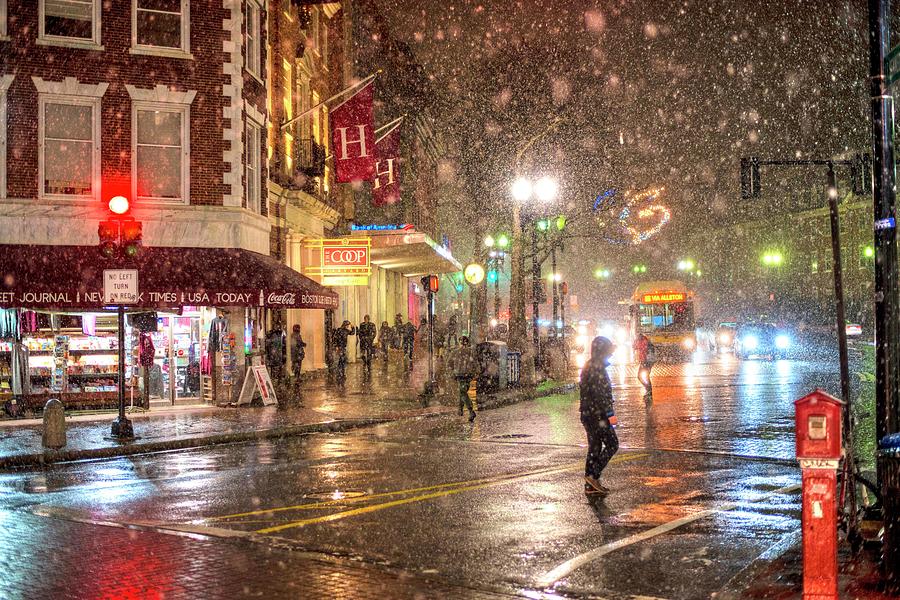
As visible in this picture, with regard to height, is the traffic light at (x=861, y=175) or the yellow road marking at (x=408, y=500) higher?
the traffic light at (x=861, y=175)

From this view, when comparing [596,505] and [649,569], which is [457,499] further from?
[649,569]

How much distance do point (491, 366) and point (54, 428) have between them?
1305 cm

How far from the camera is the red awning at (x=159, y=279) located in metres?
21.3

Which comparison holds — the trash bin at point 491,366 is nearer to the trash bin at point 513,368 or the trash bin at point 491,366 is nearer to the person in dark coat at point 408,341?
the trash bin at point 513,368

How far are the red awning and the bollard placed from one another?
15.3 ft

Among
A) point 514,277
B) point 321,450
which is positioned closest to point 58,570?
point 321,450

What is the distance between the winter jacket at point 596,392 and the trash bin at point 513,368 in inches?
692

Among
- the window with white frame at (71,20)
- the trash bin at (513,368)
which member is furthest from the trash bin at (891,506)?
the trash bin at (513,368)

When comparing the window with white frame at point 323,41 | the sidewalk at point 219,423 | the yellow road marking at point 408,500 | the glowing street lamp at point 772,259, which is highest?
the window with white frame at point 323,41

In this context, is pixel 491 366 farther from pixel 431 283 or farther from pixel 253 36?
pixel 253 36

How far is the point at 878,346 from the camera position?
8.24 m

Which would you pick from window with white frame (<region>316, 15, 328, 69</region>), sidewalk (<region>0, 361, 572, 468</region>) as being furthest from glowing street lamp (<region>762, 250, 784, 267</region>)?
sidewalk (<region>0, 361, 572, 468</region>)

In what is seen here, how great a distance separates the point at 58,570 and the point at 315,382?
24185 mm

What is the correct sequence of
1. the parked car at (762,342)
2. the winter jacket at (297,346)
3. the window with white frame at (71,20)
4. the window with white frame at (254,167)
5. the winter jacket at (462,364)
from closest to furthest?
the winter jacket at (462,364), the window with white frame at (71,20), the window with white frame at (254,167), the winter jacket at (297,346), the parked car at (762,342)
